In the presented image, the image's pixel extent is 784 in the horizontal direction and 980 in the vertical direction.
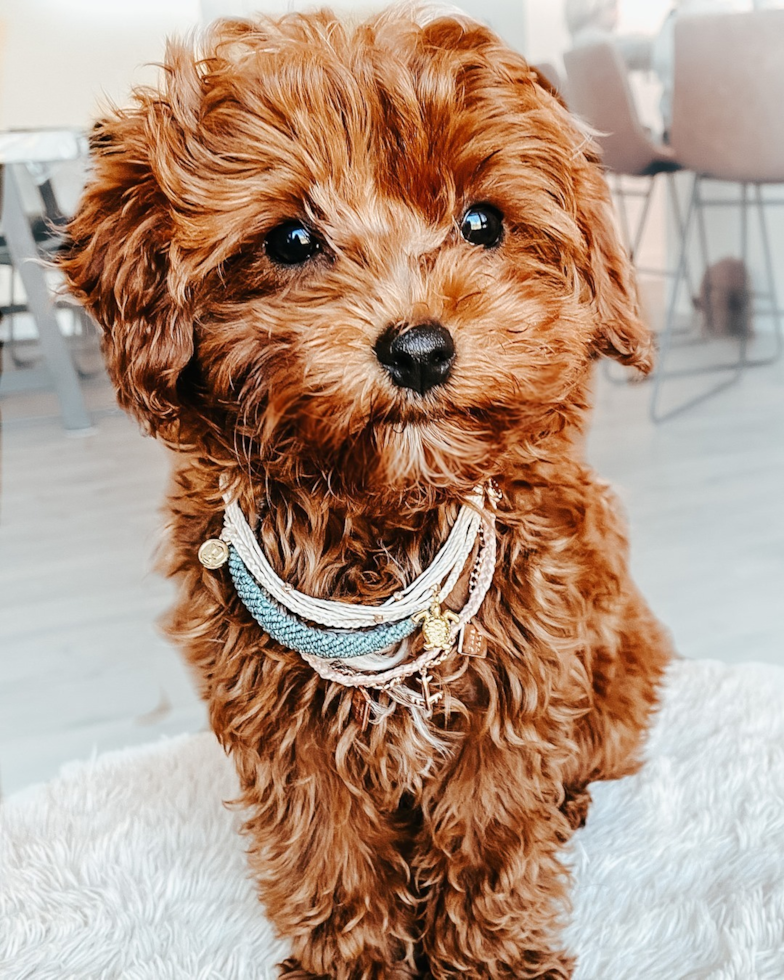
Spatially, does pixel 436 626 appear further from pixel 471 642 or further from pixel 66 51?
pixel 66 51

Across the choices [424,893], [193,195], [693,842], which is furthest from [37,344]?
[693,842]

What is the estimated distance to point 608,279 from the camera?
1.05 metres

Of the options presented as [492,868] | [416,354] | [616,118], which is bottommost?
[492,868]

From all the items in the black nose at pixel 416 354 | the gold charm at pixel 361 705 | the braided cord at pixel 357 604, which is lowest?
the gold charm at pixel 361 705

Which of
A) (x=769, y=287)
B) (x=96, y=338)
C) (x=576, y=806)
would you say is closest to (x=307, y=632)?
(x=576, y=806)

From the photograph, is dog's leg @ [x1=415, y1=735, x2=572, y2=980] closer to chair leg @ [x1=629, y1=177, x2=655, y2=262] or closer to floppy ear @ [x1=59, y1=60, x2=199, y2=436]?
floppy ear @ [x1=59, y1=60, x2=199, y2=436]

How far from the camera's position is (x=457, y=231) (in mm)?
932

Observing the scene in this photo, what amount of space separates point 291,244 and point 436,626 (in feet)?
1.31

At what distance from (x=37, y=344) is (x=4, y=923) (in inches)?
35.2

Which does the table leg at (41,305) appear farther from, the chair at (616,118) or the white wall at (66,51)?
the chair at (616,118)

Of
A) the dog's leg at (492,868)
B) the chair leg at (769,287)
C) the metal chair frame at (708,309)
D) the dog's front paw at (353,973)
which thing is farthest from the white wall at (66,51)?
the dog's front paw at (353,973)

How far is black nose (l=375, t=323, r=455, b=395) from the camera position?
0.79 m

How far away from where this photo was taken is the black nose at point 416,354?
79cm

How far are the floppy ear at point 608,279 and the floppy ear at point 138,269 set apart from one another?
0.42 metres
